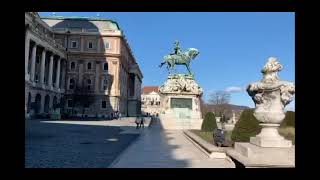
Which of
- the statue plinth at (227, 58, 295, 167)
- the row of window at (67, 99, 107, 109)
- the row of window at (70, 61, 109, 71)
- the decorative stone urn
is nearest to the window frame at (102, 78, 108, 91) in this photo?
the row of window at (70, 61, 109, 71)

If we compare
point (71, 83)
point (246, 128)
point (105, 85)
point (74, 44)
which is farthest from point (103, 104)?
point (246, 128)

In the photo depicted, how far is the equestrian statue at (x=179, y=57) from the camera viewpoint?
4572cm

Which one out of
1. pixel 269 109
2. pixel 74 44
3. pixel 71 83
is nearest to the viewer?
pixel 269 109

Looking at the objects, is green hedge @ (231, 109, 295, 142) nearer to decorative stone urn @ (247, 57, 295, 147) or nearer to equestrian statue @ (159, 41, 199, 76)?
decorative stone urn @ (247, 57, 295, 147)

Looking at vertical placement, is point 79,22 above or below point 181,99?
above

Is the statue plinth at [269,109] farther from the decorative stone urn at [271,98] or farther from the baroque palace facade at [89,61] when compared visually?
the baroque palace facade at [89,61]

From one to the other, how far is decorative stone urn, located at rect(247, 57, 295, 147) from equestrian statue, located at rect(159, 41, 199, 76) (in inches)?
1388

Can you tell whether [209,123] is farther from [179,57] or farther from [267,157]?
[267,157]

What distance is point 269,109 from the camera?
9.26m

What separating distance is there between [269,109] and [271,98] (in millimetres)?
258

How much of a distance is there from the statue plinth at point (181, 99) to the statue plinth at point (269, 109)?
2840 cm

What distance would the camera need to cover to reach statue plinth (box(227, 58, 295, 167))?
8.64 m
